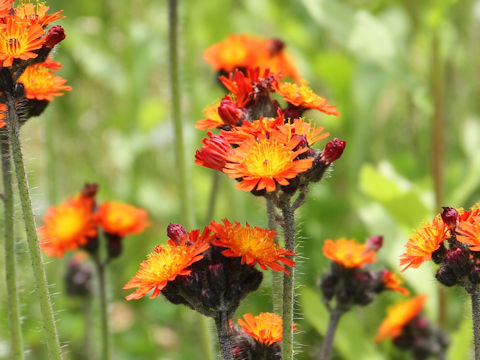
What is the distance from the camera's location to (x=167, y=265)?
4.12ft

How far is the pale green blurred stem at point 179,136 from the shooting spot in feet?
7.09

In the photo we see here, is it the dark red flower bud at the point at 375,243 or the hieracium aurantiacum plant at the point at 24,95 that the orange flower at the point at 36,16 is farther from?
the dark red flower bud at the point at 375,243

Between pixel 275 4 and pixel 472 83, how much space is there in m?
1.29

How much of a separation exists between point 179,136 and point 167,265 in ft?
3.54

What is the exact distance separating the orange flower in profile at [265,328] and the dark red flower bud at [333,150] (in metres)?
0.33

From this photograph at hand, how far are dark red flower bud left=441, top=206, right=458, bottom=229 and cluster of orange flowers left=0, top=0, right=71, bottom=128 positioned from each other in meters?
0.77

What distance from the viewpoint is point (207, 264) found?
1.33 meters

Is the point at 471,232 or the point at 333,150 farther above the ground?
the point at 333,150

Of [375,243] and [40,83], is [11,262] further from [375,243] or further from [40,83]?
[375,243]

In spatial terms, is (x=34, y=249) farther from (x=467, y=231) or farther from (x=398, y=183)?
(x=398, y=183)

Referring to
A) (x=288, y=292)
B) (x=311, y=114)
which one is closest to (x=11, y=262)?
(x=288, y=292)

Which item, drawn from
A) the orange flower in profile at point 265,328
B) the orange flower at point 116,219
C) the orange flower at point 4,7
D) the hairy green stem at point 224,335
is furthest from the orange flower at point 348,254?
the orange flower at point 4,7

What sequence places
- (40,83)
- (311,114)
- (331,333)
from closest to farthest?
(40,83)
(331,333)
(311,114)

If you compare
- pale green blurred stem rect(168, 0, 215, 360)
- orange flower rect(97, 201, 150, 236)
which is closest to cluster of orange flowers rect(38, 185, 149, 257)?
orange flower rect(97, 201, 150, 236)
